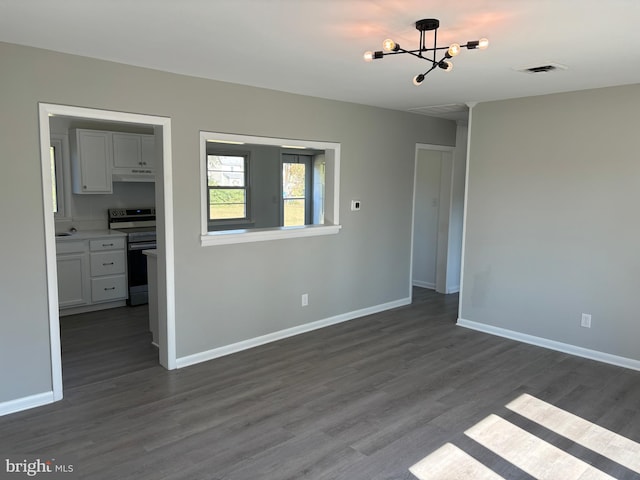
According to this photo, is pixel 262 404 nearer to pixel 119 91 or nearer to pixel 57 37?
pixel 119 91

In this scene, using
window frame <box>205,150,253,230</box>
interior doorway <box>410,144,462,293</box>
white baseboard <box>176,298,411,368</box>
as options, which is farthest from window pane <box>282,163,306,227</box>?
white baseboard <box>176,298,411,368</box>

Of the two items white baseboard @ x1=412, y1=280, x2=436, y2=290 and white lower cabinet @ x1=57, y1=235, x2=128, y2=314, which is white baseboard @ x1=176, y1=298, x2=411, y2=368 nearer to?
white baseboard @ x1=412, y1=280, x2=436, y2=290

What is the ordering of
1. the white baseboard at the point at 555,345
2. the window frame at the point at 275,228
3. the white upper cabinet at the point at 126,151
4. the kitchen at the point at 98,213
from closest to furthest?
1. the window frame at the point at 275,228
2. the white baseboard at the point at 555,345
3. the kitchen at the point at 98,213
4. the white upper cabinet at the point at 126,151

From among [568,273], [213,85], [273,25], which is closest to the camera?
[273,25]

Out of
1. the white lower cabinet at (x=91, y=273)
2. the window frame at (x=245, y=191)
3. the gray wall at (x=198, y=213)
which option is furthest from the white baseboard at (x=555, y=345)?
the white lower cabinet at (x=91, y=273)

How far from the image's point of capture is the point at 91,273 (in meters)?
5.30

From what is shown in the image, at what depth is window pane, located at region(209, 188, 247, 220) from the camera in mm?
7021

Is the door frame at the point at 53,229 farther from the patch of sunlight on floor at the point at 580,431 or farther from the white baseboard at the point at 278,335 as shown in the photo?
the patch of sunlight on floor at the point at 580,431

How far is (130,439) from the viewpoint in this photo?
2.80 m

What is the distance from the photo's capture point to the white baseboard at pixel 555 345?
3977 mm

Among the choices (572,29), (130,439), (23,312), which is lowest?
(130,439)

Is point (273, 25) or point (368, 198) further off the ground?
point (273, 25)

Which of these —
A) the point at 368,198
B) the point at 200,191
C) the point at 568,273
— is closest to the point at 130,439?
the point at 200,191

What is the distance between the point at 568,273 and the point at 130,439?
150 inches
